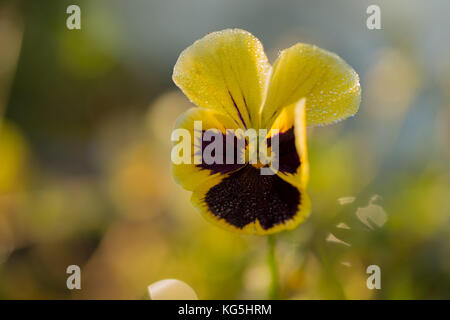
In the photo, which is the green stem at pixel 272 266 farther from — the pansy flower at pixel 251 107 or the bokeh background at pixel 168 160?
the bokeh background at pixel 168 160

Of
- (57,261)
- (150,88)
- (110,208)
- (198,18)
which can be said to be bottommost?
(57,261)

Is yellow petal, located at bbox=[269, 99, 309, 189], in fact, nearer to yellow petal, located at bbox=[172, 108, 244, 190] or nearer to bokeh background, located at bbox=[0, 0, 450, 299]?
yellow petal, located at bbox=[172, 108, 244, 190]

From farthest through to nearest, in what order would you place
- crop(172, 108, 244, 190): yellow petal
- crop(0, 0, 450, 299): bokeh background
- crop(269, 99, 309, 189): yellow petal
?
crop(0, 0, 450, 299): bokeh background
crop(172, 108, 244, 190): yellow petal
crop(269, 99, 309, 189): yellow petal

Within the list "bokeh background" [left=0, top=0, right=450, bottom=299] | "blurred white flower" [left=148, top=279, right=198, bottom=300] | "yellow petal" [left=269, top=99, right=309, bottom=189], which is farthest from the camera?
"bokeh background" [left=0, top=0, right=450, bottom=299]

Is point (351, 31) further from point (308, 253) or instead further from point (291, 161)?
point (291, 161)

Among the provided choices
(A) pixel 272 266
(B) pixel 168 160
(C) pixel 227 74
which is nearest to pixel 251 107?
(C) pixel 227 74

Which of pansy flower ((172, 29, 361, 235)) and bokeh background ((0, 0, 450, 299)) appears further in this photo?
bokeh background ((0, 0, 450, 299))

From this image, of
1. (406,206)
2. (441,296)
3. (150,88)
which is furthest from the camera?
(150,88)

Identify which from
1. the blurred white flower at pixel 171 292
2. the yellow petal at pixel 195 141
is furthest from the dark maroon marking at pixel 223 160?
the blurred white flower at pixel 171 292

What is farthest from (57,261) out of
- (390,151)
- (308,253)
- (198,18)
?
(198,18)

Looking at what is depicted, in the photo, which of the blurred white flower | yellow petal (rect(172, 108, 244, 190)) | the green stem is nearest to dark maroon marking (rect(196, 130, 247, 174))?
yellow petal (rect(172, 108, 244, 190))
